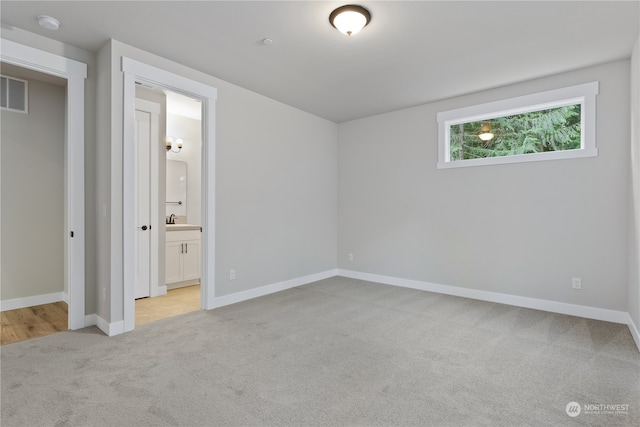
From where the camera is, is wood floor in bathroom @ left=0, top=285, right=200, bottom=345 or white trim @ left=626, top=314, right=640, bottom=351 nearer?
white trim @ left=626, top=314, right=640, bottom=351

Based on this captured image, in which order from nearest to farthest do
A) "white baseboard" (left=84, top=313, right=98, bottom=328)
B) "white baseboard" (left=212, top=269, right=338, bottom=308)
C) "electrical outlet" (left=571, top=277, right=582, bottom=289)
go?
"white baseboard" (left=84, top=313, right=98, bottom=328) < "electrical outlet" (left=571, top=277, right=582, bottom=289) < "white baseboard" (left=212, top=269, right=338, bottom=308)

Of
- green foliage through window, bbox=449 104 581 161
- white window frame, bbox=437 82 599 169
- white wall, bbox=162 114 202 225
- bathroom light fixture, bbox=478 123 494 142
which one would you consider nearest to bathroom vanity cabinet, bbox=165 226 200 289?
white wall, bbox=162 114 202 225

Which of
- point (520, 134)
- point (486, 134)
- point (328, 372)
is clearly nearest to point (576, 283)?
point (520, 134)

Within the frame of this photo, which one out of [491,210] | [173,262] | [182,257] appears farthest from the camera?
[182,257]

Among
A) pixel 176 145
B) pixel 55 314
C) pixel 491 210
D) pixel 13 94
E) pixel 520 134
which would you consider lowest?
pixel 55 314

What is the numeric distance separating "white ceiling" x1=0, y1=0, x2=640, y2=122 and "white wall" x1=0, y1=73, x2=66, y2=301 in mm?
1516

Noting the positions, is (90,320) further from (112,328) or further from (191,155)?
(191,155)

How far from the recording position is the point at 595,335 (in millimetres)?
2982

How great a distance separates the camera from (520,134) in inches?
157

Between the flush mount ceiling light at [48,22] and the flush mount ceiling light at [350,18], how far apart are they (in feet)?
7.21

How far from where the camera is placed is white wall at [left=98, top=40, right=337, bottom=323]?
9.85 feet

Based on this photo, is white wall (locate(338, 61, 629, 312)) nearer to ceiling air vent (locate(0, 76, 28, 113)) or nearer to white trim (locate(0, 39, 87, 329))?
white trim (locate(0, 39, 87, 329))

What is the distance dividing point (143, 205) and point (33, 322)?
5.38ft

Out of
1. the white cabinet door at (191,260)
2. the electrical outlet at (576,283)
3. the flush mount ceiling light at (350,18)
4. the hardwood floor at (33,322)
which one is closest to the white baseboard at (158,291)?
the white cabinet door at (191,260)
